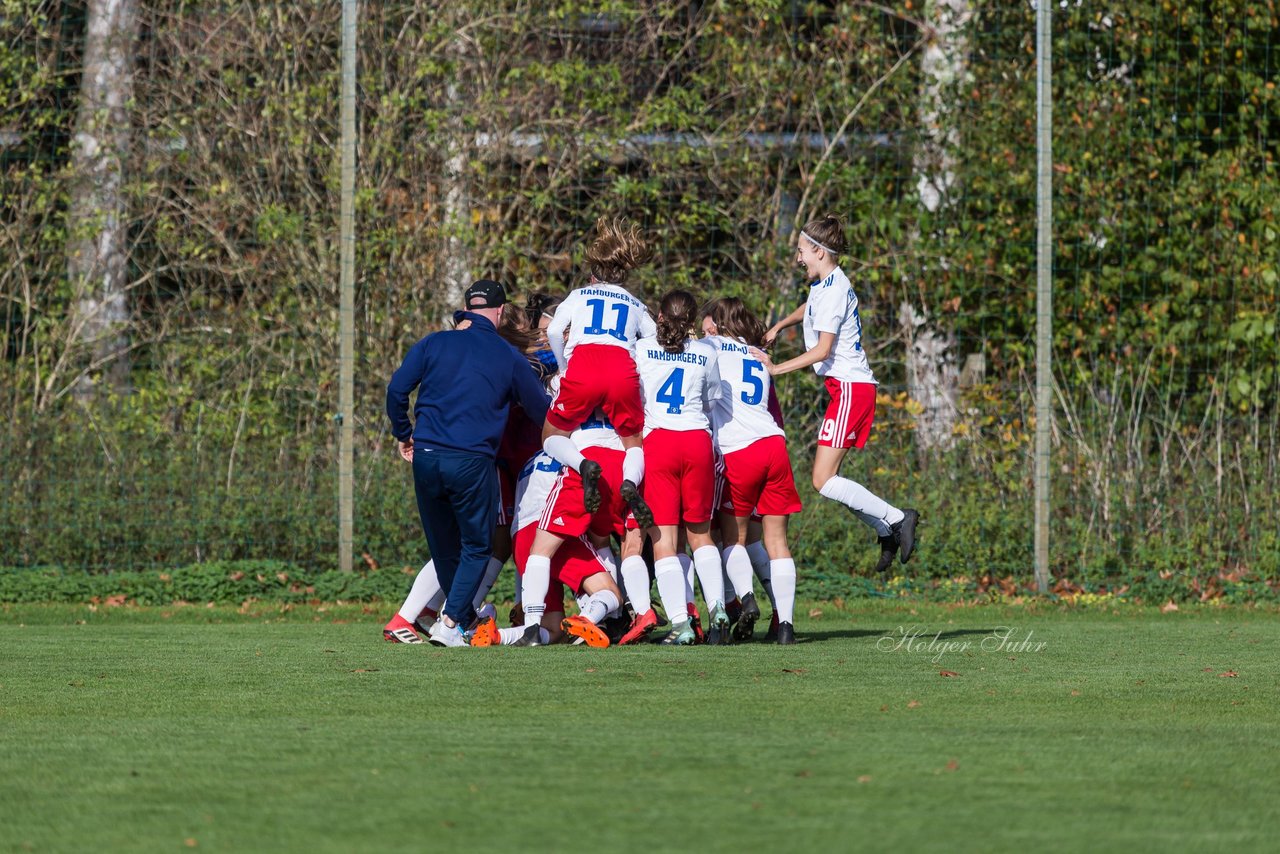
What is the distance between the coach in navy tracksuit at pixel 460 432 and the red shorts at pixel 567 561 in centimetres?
47

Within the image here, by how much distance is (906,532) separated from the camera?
28.1 feet

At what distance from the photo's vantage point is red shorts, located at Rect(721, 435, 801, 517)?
27.5 ft

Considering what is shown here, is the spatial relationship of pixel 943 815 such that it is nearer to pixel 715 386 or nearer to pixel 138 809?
pixel 138 809

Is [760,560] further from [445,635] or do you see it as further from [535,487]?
[445,635]

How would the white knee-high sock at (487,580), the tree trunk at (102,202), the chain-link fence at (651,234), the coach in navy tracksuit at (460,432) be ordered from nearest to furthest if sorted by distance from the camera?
1. the coach in navy tracksuit at (460,432)
2. the white knee-high sock at (487,580)
3. the chain-link fence at (651,234)
4. the tree trunk at (102,202)

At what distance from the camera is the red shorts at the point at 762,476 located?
27.5ft

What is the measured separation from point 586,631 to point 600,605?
0.98 ft

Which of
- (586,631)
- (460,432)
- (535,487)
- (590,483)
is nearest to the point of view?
(590,483)

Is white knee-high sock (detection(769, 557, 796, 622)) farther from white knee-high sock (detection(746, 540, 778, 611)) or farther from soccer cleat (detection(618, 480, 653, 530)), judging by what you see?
soccer cleat (detection(618, 480, 653, 530))

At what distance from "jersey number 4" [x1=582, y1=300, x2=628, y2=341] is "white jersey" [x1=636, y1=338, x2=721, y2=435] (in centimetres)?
11

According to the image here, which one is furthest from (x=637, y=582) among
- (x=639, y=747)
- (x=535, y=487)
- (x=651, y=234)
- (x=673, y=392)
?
(x=651, y=234)

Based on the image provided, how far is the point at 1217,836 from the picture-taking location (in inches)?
148

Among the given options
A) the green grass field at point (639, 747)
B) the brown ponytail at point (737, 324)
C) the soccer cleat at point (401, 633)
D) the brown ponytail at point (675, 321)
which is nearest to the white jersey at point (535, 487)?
Answer: the soccer cleat at point (401, 633)

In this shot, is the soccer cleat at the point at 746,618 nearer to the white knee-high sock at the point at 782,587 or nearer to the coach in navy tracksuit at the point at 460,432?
the white knee-high sock at the point at 782,587
